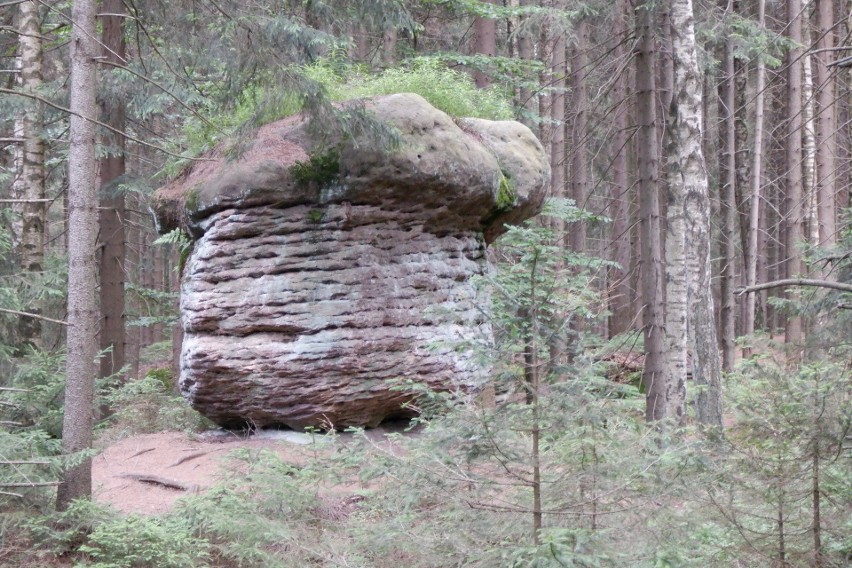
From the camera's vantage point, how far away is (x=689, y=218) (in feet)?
30.1

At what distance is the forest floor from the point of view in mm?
8297

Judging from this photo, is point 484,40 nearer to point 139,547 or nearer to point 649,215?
point 649,215

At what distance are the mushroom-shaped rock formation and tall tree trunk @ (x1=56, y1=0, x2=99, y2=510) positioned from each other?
2494mm

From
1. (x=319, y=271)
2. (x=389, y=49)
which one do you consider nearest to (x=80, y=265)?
(x=319, y=271)

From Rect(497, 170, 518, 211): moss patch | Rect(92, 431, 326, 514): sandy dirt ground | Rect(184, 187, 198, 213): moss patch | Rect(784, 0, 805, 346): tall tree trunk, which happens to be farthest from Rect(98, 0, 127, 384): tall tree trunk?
Rect(784, 0, 805, 346): tall tree trunk

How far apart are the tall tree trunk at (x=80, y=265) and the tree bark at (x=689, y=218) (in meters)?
6.58

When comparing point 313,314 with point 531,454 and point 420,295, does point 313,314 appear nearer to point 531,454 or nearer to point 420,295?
point 420,295

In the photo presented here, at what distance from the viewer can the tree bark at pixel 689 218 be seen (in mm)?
9055

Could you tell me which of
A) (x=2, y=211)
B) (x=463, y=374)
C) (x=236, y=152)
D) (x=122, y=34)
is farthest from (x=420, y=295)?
(x=122, y=34)

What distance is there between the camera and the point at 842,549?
3871 millimetres

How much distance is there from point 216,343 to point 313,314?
1.32 metres

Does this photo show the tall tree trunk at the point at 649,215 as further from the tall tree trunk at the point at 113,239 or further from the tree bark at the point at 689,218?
the tall tree trunk at the point at 113,239

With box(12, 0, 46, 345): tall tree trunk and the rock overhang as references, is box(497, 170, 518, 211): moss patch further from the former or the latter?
box(12, 0, 46, 345): tall tree trunk

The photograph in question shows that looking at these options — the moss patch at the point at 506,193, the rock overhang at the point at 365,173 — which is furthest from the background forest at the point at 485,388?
the moss patch at the point at 506,193
